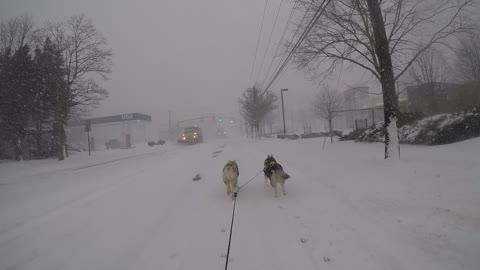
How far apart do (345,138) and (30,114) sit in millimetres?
28400

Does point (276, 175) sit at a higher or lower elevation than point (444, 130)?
lower

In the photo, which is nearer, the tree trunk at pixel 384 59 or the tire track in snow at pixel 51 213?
the tire track in snow at pixel 51 213

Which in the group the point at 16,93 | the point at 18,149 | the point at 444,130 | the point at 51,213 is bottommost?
the point at 51,213

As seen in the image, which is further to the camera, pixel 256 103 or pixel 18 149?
pixel 256 103

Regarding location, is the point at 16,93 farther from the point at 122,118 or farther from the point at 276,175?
the point at 122,118

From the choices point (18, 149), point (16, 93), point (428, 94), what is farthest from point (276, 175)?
point (18, 149)

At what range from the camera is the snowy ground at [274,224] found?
12.4ft

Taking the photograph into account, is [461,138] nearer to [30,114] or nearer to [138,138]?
[30,114]

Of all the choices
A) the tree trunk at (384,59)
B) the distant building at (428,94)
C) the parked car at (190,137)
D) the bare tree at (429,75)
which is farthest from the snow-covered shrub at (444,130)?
the parked car at (190,137)

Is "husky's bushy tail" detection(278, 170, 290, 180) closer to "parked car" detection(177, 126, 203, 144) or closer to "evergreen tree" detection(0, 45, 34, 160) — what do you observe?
"evergreen tree" detection(0, 45, 34, 160)

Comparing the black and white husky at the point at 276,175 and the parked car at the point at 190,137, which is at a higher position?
the parked car at the point at 190,137

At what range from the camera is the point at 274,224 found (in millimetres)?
4996

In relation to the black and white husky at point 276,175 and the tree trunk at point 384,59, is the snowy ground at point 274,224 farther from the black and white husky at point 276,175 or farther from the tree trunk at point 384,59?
the tree trunk at point 384,59

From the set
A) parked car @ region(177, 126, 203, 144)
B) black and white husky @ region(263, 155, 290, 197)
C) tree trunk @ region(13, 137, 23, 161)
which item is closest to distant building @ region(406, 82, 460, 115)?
black and white husky @ region(263, 155, 290, 197)
